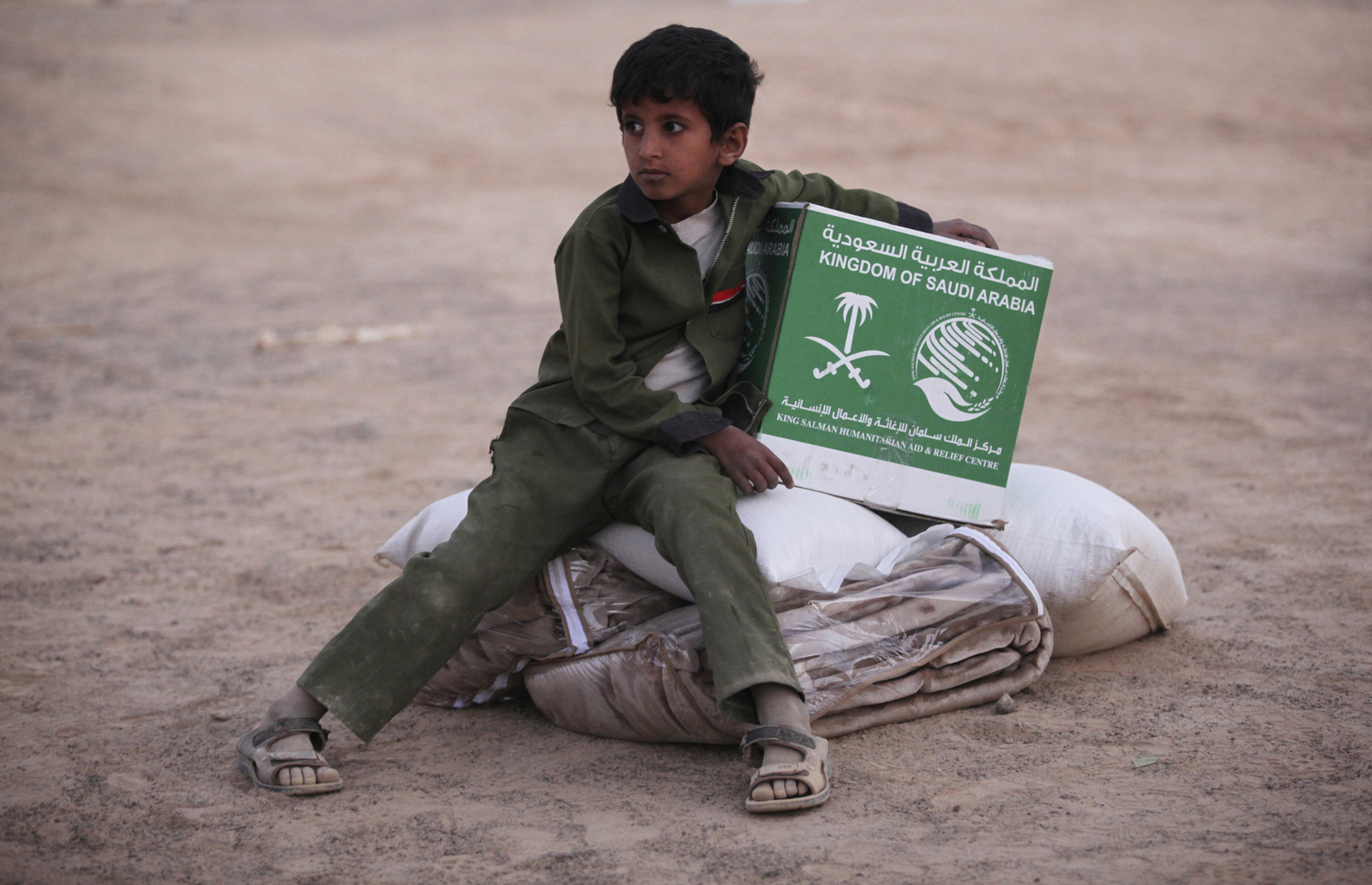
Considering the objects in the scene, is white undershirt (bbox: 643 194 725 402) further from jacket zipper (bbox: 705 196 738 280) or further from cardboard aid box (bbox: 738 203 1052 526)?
cardboard aid box (bbox: 738 203 1052 526)

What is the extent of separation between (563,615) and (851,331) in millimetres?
910

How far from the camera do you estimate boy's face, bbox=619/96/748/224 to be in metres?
2.56

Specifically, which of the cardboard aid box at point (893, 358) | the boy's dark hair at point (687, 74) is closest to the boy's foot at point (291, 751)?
the cardboard aid box at point (893, 358)

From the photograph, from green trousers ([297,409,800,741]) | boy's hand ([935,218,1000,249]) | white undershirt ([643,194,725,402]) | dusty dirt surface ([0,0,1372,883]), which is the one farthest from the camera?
boy's hand ([935,218,1000,249])

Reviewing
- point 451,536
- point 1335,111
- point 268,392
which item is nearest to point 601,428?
point 451,536

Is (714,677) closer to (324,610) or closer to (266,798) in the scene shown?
(266,798)

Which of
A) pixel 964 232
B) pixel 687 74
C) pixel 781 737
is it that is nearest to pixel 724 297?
pixel 687 74

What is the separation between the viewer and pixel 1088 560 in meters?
2.90

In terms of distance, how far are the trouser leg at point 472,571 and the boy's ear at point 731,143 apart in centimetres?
65

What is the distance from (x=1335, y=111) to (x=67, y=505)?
14.7m

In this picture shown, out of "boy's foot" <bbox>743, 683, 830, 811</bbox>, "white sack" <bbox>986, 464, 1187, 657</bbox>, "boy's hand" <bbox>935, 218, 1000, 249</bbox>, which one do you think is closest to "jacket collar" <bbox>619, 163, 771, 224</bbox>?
"boy's hand" <bbox>935, 218, 1000, 249</bbox>

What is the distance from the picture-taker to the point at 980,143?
548 inches

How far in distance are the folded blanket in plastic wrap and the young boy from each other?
0.17m

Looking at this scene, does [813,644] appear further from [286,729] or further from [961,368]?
[286,729]
